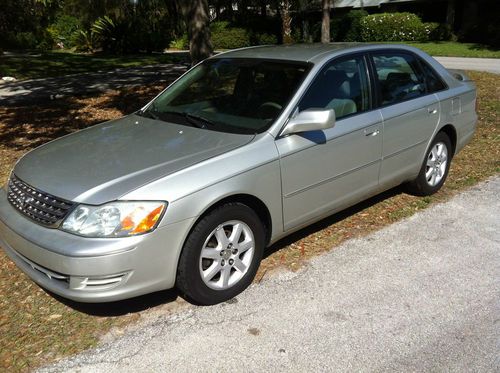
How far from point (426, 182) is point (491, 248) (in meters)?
1.16

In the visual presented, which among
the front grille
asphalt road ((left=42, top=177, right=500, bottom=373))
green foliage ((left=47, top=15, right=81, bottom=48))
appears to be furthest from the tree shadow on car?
green foliage ((left=47, top=15, right=81, bottom=48))

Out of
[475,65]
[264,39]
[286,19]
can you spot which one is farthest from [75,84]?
[286,19]

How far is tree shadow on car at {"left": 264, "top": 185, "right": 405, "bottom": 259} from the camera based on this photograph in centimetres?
434

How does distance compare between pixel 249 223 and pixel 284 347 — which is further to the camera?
pixel 249 223

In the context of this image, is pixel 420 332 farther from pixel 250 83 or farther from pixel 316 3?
pixel 316 3

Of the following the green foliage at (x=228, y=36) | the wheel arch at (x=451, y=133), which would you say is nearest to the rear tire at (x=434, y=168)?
the wheel arch at (x=451, y=133)

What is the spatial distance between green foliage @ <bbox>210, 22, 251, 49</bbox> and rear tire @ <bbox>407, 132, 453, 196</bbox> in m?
29.9

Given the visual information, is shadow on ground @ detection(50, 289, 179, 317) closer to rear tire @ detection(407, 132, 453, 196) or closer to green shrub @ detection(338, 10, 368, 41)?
rear tire @ detection(407, 132, 453, 196)

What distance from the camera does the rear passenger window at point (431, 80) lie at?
5.06 m

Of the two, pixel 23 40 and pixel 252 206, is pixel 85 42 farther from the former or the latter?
pixel 252 206

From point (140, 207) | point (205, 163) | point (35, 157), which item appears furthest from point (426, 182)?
point (35, 157)

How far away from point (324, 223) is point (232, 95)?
59.1 inches

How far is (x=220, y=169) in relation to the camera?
3297mm

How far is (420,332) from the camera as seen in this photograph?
125 inches
